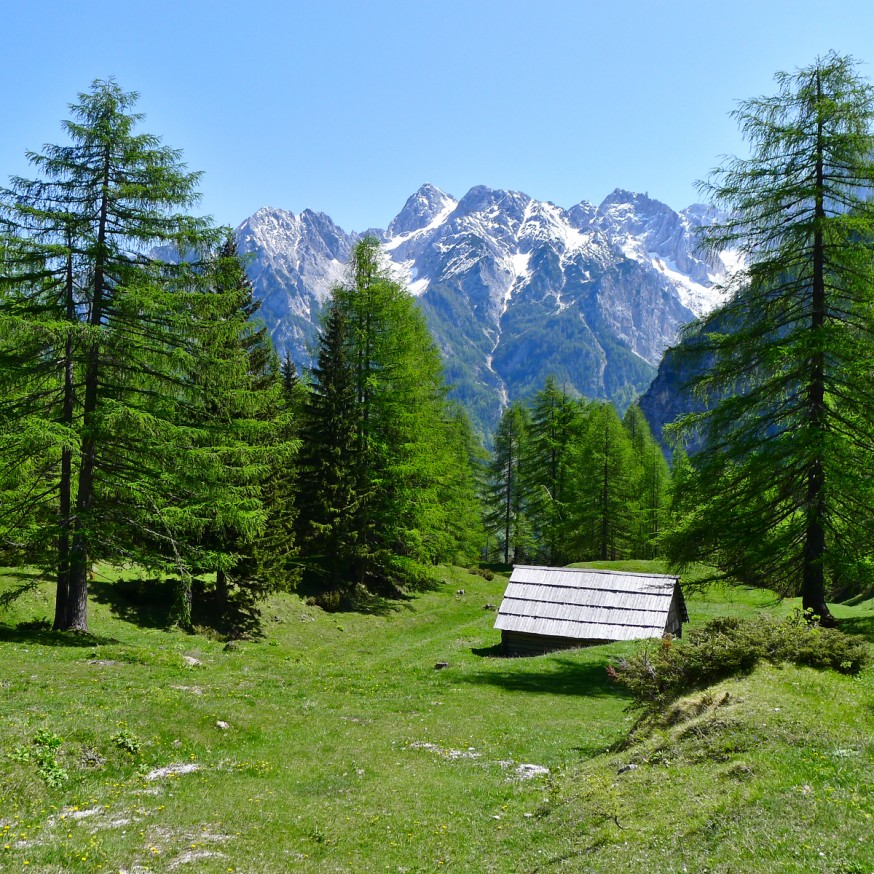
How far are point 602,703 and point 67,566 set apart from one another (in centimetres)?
1678

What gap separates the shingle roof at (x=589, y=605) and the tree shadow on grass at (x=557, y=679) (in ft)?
11.4

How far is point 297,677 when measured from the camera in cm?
2009

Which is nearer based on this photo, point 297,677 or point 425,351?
→ point 297,677

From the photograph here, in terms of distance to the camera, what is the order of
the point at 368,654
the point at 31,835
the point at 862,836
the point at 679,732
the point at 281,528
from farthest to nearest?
the point at 281,528
the point at 368,654
the point at 679,732
the point at 31,835
the point at 862,836

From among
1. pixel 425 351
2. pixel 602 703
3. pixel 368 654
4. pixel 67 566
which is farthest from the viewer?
pixel 425 351

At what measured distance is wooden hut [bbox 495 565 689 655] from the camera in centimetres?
2650

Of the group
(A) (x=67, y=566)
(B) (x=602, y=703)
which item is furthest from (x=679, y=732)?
(A) (x=67, y=566)

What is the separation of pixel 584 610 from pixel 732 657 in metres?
15.2

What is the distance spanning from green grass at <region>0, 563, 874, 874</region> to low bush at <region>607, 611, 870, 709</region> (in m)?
0.56

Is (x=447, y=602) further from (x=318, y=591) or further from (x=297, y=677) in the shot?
(x=297, y=677)

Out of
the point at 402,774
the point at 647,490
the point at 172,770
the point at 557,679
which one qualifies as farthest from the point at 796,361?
the point at 647,490

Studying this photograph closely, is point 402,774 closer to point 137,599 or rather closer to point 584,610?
point 584,610

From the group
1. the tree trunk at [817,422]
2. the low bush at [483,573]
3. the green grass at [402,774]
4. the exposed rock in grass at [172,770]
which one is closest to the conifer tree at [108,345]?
the green grass at [402,774]

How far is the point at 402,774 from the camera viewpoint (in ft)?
39.5
